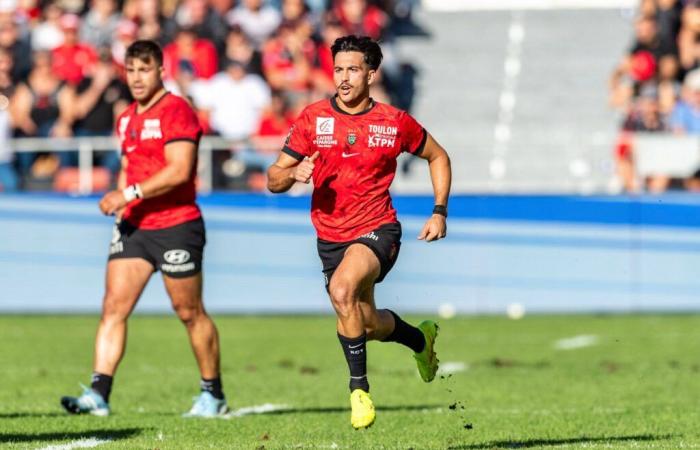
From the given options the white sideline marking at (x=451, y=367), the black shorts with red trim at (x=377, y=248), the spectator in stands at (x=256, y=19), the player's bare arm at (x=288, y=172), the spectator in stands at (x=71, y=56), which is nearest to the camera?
the player's bare arm at (x=288, y=172)

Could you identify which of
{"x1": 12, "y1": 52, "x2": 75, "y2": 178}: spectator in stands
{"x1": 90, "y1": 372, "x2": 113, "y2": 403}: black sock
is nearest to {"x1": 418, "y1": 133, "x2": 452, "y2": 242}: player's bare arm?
{"x1": 90, "y1": 372, "x2": 113, "y2": 403}: black sock

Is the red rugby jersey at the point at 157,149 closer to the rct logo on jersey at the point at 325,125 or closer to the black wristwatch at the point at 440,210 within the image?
the rct logo on jersey at the point at 325,125

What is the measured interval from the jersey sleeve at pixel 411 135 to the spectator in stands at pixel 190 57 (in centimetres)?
1299

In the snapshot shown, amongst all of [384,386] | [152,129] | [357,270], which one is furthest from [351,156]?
[384,386]

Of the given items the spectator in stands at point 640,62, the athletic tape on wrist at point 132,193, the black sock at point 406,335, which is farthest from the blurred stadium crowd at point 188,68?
the black sock at point 406,335

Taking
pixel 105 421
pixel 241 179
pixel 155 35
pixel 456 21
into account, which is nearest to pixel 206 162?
pixel 241 179

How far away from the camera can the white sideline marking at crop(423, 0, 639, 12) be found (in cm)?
2692

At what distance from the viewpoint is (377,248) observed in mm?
8516

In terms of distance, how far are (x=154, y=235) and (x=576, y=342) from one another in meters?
7.14

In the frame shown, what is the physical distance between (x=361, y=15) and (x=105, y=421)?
1409 cm

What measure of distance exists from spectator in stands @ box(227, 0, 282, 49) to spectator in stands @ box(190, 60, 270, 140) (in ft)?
5.55

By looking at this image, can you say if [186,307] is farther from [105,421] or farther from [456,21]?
[456,21]

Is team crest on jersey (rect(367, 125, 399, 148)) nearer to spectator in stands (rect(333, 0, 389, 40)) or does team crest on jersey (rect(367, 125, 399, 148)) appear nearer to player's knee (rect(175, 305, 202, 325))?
player's knee (rect(175, 305, 202, 325))

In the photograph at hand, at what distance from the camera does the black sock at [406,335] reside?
9047 millimetres
